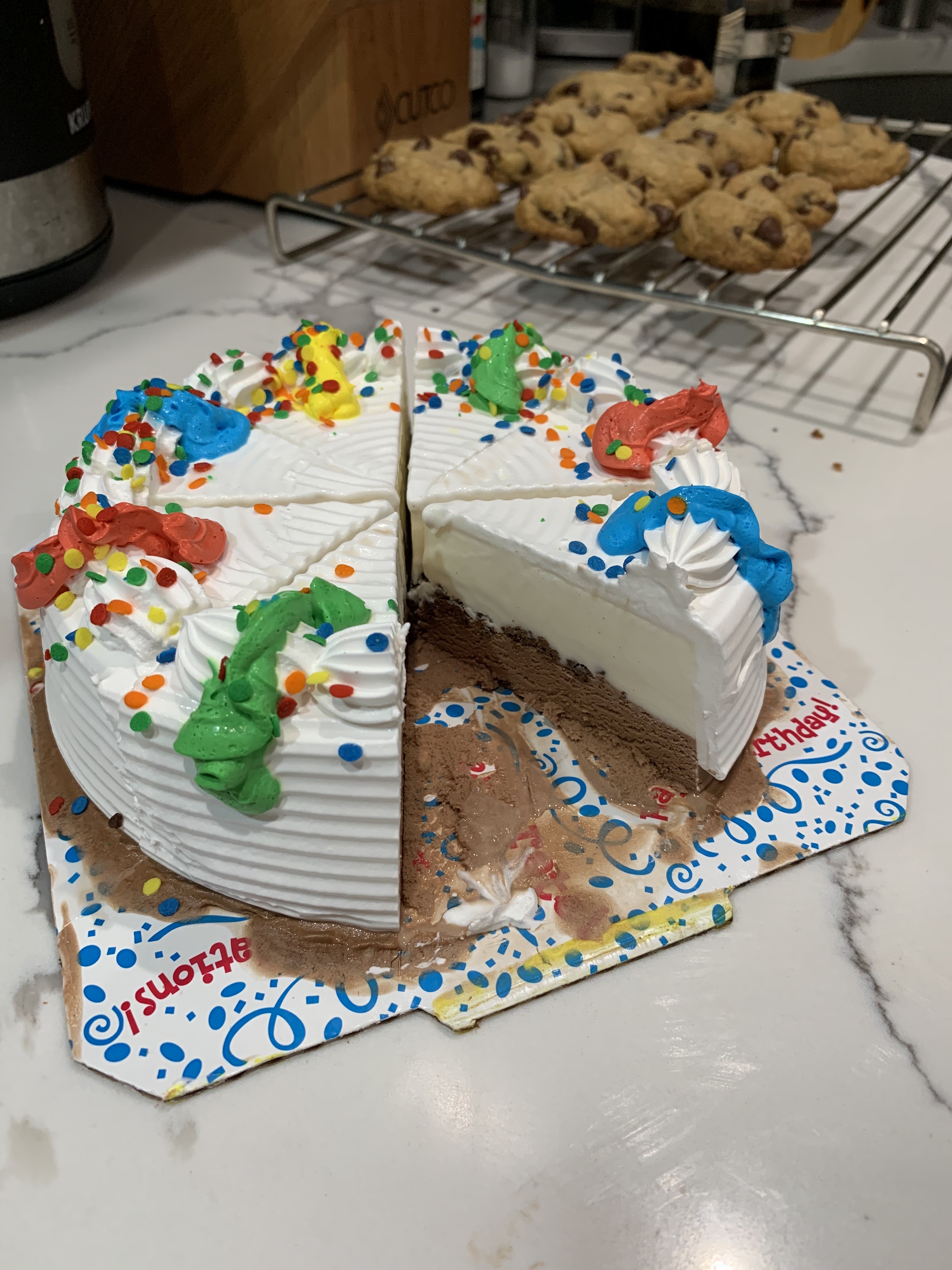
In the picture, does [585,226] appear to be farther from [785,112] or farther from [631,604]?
[631,604]

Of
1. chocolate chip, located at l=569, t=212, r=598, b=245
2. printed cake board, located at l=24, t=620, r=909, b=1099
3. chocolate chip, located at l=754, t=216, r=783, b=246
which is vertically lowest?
printed cake board, located at l=24, t=620, r=909, b=1099

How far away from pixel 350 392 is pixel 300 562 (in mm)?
652

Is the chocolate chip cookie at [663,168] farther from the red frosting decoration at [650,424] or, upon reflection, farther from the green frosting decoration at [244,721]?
the green frosting decoration at [244,721]

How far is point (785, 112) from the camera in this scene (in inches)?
162

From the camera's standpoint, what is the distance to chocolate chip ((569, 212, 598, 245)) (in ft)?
10.9

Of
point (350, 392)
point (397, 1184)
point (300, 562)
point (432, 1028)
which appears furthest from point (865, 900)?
point (350, 392)

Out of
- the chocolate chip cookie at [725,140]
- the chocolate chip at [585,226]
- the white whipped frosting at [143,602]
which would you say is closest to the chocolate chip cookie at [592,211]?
the chocolate chip at [585,226]

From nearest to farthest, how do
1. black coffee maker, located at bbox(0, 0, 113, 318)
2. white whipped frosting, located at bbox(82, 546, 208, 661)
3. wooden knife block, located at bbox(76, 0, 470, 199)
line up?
white whipped frosting, located at bbox(82, 546, 208, 661) → black coffee maker, located at bbox(0, 0, 113, 318) → wooden knife block, located at bbox(76, 0, 470, 199)

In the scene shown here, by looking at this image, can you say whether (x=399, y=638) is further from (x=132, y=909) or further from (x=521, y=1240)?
(x=521, y=1240)

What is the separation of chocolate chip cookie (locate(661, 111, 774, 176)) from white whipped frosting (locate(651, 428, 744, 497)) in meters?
2.03

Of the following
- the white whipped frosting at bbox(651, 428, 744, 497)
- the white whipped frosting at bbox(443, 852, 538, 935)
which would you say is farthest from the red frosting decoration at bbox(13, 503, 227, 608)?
the white whipped frosting at bbox(651, 428, 744, 497)

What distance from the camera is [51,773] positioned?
2.06m

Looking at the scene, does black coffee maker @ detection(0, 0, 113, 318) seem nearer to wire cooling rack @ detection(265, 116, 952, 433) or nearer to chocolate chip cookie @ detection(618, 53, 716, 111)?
wire cooling rack @ detection(265, 116, 952, 433)

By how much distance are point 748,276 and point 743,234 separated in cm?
85
